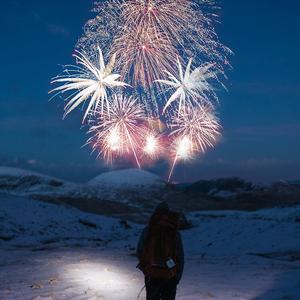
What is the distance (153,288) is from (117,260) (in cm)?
1108

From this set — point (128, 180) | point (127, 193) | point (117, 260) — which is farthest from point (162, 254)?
point (128, 180)

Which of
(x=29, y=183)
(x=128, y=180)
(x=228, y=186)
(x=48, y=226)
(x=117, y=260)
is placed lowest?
(x=117, y=260)

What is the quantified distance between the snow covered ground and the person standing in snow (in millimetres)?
3480

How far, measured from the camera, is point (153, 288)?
6.85 meters

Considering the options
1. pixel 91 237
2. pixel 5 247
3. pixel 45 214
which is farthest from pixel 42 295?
pixel 45 214

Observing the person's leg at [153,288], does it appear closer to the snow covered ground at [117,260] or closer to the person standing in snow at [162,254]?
the person standing in snow at [162,254]

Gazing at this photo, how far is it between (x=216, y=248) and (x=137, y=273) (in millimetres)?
10486

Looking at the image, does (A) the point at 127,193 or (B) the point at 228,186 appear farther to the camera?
(B) the point at 228,186

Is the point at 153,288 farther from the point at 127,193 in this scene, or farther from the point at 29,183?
the point at 29,183

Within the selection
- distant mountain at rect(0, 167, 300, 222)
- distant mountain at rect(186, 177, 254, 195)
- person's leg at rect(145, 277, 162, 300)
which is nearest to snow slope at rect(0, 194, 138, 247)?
person's leg at rect(145, 277, 162, 300)

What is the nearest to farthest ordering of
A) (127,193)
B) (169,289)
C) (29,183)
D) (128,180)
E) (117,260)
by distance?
1. (169,289)
2. (117,260)
3. (127,193)
4. (29,183)
5. (128,180)

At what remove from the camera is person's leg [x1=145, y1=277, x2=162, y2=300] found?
6828 millimetres

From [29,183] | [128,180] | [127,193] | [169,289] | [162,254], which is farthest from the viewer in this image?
[128,180]

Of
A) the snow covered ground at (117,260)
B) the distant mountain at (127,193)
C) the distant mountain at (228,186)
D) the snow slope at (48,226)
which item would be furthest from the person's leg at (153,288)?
the distant mountain at (228,186)
